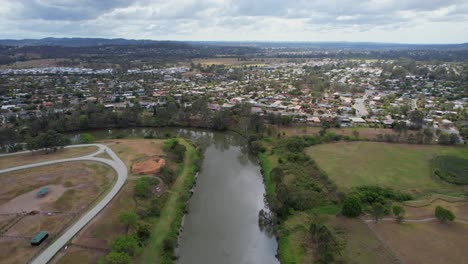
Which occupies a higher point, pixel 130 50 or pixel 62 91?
pixel 130 50

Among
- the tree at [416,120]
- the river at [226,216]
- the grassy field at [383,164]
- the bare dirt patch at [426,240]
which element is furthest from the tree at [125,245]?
the tree at [416,120]

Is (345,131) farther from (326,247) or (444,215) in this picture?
(326,247)

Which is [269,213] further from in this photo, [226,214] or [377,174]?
[377,174]

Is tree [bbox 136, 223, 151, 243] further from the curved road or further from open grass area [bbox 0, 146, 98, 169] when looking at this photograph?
open grass area [bbox 0, 146, 98, 169]

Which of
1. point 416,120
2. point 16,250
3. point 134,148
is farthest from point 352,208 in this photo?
point 416,120

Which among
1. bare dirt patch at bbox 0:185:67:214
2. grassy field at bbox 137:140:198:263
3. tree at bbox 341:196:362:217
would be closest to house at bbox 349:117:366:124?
tree at bbox 341:196:362:217

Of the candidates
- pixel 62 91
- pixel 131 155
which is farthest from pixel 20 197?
pixel 62 91
